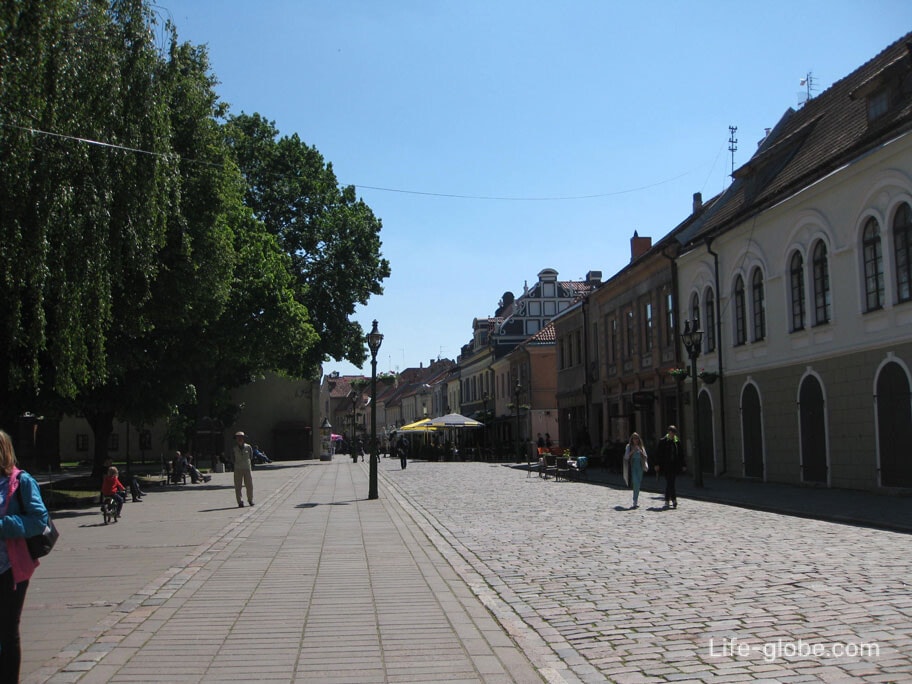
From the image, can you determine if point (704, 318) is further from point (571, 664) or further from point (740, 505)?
point (571, 664)

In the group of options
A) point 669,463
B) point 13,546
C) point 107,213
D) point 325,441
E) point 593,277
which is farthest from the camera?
point 593,277

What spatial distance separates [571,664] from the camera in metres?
6.50

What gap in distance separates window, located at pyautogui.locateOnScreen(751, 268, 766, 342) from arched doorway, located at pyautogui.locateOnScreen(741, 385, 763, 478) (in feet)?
5.39

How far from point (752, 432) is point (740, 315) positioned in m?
3.74

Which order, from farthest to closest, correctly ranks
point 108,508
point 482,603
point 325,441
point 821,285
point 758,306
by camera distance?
point 325,441 < point 758,306 < point 821,285 < point 108,508 < point 482,603

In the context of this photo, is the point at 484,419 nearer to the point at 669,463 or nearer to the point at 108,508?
the point at 669,463

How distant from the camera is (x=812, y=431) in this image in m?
24.1

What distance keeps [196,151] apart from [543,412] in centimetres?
4123

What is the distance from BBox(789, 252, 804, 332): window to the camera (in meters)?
25.0

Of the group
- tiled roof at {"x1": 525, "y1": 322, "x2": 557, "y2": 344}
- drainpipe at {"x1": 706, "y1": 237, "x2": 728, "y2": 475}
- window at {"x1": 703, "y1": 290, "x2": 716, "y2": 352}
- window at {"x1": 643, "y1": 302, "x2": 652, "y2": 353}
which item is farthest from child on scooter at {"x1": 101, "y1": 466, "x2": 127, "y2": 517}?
tiled roof at {"x1": 525, "y1": 322, "x2": 557, "y2": 344}

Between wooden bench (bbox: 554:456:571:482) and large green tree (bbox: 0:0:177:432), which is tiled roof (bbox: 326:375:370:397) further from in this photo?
large green tree (bbox: 0:0:177:432)

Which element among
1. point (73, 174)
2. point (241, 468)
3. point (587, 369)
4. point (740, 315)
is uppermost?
point (73, 174)

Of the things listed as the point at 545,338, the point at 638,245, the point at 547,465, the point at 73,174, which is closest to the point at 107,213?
the point at 73,174

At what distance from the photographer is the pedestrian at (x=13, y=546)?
5.43 meters
